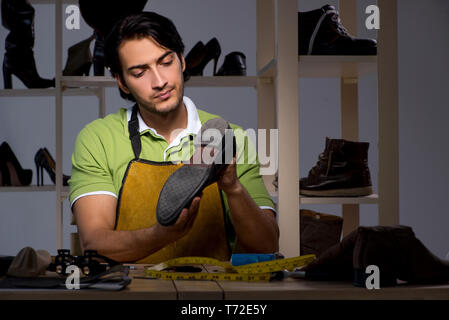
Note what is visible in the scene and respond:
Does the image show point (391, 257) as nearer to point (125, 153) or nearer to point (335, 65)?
point (125, 153)

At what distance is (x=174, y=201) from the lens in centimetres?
153

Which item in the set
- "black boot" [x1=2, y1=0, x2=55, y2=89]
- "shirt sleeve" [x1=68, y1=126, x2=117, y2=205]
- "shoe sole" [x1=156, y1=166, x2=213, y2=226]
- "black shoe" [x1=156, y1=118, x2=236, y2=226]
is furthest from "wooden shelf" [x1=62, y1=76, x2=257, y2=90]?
"shoe sole" [x1=156, y1=166, x2=213, y2=226]

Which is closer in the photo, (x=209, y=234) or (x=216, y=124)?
(x=216, y=124)

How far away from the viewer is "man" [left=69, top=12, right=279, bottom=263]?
7.18 feet

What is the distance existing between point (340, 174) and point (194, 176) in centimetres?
126

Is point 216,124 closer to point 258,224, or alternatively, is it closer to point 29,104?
point 258,224

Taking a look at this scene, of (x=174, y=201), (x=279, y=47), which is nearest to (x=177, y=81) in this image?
(x=279, y=47)

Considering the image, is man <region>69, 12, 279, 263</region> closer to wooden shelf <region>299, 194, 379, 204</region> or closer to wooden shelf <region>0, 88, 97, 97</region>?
wooden shelf <region>299, 194, 379, 204</region>

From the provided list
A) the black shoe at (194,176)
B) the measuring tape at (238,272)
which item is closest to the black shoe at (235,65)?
the black shoe at (194,176)

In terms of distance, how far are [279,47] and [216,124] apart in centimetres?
83

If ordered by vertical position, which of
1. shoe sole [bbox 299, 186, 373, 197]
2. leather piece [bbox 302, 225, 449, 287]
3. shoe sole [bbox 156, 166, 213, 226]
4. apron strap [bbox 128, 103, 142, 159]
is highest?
apron strap [bbox 128, 103, 142, 159]

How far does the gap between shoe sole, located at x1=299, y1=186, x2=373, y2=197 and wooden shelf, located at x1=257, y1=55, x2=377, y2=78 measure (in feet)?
1.73

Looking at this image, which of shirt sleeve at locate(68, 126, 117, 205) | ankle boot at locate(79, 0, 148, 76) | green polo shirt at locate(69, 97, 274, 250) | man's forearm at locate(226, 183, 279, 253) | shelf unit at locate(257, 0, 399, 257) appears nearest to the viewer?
man's forearm at locate(226, 183, 279, 253)

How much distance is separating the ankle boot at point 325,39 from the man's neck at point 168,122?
22.0 inches
